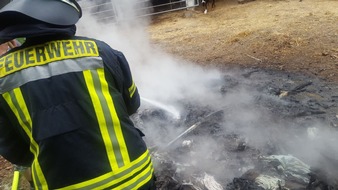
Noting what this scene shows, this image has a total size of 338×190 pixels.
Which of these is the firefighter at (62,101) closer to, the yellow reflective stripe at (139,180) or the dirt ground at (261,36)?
the yellow reflective stripe at (139,180)

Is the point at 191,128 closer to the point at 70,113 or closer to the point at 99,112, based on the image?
the point at 99,112

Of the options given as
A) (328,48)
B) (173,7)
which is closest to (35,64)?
(328,48)

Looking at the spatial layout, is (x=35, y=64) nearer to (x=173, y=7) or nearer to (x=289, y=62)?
(x=289, y=62)

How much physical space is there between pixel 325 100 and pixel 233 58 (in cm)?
246

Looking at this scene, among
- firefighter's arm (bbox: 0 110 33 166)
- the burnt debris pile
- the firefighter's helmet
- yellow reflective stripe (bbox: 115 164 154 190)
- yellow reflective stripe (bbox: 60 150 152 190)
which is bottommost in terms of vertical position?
the burnt debris pile

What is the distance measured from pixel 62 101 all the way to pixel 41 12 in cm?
50

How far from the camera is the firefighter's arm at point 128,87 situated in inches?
73.0

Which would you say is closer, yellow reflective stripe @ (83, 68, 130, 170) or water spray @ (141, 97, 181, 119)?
yellow reflective stripe @ (83, 68, 130, 170)

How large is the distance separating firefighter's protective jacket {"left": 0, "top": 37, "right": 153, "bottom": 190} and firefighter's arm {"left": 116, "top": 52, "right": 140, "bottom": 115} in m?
0.07

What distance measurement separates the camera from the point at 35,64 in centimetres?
156

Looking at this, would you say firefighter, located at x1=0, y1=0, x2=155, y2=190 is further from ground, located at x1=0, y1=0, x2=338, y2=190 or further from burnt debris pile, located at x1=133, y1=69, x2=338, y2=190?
ground, located at x1=0, y1=0, x2=338, y2=190

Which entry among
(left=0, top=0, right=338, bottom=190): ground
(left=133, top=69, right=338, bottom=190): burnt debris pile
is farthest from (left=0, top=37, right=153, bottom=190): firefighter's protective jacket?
(left=0, top=0, right=338, bottom=190): ground

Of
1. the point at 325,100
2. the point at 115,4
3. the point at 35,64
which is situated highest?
the point at 35,64

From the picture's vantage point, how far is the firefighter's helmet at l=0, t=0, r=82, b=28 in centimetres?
149
